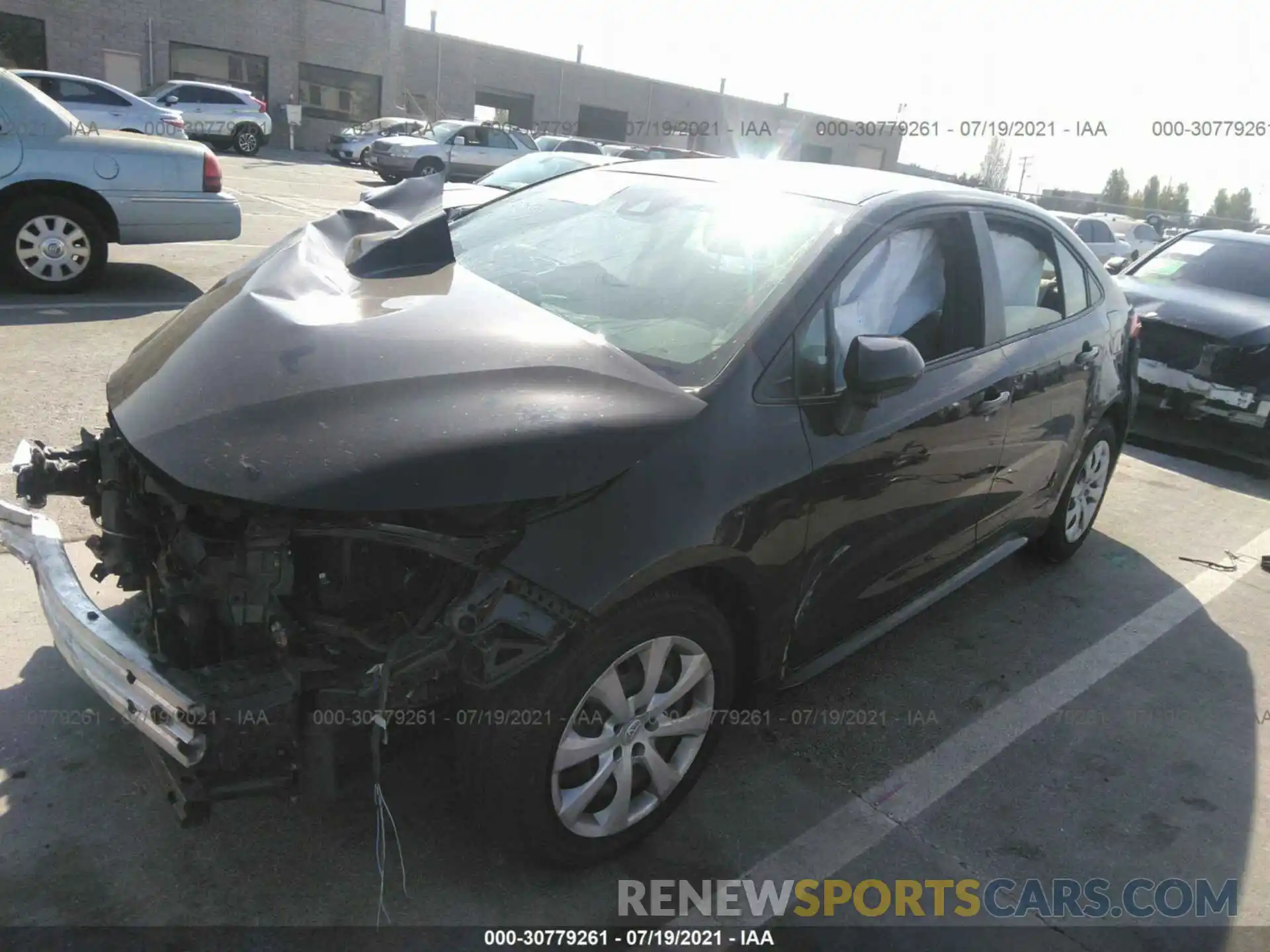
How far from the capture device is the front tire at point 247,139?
2502 cm

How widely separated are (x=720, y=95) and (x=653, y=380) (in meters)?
49.2

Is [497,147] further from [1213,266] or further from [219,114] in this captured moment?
[1213,266]

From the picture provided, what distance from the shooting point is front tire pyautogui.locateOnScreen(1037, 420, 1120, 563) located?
4.51 metres

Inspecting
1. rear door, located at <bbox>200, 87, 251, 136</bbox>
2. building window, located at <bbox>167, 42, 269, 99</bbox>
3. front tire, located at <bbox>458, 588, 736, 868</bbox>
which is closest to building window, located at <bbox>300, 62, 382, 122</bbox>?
building window, located at <bbox>167, 42, 269, 99</bbox>

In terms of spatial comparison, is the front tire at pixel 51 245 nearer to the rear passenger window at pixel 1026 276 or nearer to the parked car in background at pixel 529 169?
the parked car in background at pixel 529 169

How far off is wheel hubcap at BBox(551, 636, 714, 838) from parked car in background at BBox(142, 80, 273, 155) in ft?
84.8

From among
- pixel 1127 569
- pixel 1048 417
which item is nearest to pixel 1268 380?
pixel 1127 569

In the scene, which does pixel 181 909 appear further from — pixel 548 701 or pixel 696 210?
pixel 696 210

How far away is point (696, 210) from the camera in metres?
3.17

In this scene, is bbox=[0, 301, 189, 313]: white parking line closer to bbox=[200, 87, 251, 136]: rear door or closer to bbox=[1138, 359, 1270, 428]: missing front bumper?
bbox=[1138, 359, 1270, 428]: missing front bumper

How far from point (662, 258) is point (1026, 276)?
1670mm

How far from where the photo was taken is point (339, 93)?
32812 millimetres

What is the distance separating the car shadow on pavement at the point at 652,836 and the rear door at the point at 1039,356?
28.7 inches

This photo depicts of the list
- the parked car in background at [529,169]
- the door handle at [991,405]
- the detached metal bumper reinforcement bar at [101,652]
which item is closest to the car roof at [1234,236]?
the parked car in background at [529,169]
